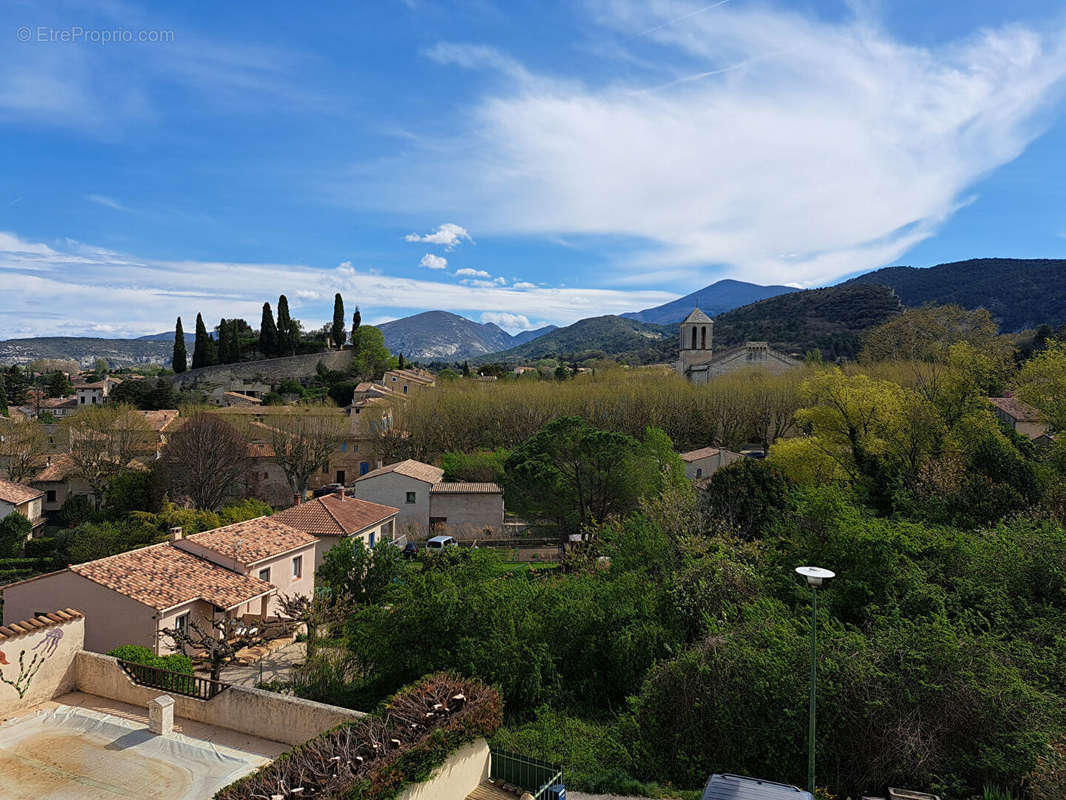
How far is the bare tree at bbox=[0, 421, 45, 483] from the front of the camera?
40.2m

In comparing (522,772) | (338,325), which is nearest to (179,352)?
(338,325)

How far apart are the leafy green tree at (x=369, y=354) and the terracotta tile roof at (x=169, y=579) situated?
5352 cm

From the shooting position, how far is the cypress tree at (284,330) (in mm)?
75625

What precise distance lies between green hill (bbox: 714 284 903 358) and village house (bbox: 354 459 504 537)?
66817mm

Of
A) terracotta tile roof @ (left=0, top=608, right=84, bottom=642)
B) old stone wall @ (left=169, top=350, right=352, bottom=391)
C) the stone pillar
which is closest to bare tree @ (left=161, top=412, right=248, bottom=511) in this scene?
terracotta tile roof @ (left=0, top=608, right=84, bottom=642)

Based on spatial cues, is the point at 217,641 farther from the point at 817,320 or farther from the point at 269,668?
the point at 817,320

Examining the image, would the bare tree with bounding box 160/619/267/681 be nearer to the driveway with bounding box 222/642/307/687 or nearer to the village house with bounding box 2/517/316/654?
the village house with bounding box 2/517/316/654

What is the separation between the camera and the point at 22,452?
40812 mm

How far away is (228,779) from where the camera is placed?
921 centimetres

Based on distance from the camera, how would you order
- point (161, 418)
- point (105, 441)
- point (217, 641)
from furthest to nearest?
point (161, 418) < point (105, 441) < point (217, 641)

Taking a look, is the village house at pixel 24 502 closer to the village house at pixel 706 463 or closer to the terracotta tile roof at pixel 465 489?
the terracotta tile roof at pixel 465 489

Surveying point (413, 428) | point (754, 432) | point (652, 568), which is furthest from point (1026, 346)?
point (652, 568)

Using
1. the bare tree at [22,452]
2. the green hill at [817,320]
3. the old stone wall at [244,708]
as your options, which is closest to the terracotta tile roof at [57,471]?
the bare tree at [22,452]

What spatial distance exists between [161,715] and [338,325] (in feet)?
233
